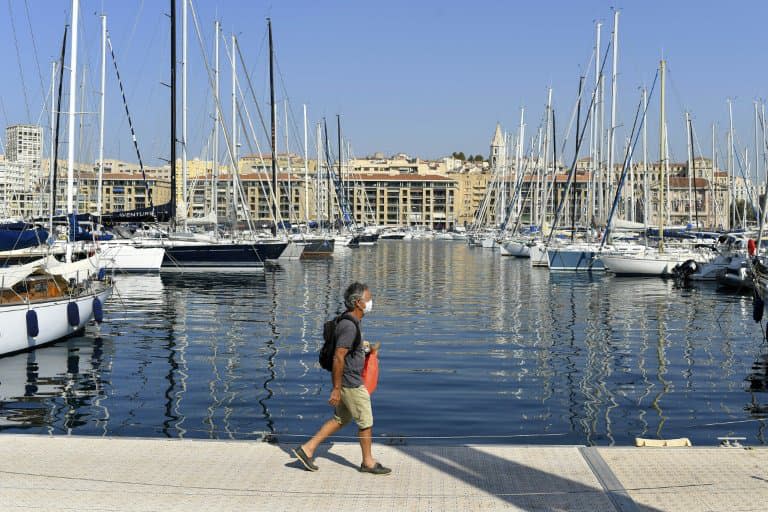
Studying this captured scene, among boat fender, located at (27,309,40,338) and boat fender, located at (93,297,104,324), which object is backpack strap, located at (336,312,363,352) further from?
boat fender, located at (93,297,104,324)

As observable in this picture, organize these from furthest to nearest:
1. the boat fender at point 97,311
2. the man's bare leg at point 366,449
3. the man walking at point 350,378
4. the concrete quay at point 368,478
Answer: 1. the boat fender at point 97,311
2. the man walking at point 350,378
3. the man's bare leg at point 366,449
4. the concrete quay at point 368,478

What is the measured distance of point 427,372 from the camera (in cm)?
1509

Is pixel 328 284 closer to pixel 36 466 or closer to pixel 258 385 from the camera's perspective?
pixel 258 385

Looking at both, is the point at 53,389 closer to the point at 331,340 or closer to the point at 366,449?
the point at 331,340

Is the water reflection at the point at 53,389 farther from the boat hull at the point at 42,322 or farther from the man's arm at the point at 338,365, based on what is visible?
the man's arm at the point at 338,365

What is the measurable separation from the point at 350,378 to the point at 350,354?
7.6 inches

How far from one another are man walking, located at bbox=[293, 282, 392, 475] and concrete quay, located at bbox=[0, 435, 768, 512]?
0.74 ft

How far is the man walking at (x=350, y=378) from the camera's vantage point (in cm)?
749

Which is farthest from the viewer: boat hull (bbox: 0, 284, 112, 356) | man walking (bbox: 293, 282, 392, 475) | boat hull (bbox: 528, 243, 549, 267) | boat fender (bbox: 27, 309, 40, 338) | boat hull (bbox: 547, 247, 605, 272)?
boat hull (bbox: 528, 243, 549, 267)

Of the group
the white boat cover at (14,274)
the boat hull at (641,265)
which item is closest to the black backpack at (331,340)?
the white boat cover at (14,274)

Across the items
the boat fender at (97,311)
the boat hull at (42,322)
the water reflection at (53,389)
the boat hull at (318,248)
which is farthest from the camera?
the boat hull at (318,248)

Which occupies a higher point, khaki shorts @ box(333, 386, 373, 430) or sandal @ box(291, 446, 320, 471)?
khaki shorts @ box(333, 386, 373, 430)

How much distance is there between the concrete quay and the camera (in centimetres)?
647

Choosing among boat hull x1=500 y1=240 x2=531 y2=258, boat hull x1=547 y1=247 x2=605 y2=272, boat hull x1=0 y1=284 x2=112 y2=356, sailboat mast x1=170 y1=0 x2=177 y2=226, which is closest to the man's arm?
boat hull x1=0 y1=284 x2=112 y2=356
